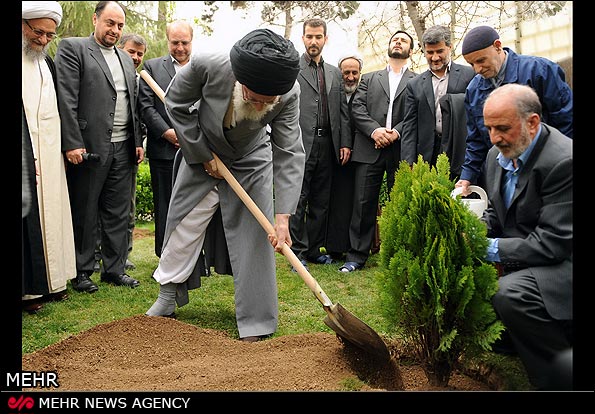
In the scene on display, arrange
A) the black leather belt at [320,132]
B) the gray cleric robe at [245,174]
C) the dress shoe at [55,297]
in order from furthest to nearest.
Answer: the black leather belt at [320,132] < the dress shoe at [55,297] < the gray cleric robe at [245,174]

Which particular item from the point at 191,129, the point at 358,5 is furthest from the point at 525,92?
the point at 358,5

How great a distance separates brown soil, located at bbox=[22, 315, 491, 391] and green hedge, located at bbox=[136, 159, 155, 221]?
263 inches

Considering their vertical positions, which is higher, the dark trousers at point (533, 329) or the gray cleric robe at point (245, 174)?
the gray cleric robe at point (245, 174)

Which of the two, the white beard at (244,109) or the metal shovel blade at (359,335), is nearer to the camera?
the metal shovel blade at (359,335)

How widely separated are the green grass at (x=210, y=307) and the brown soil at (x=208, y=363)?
1.09ft

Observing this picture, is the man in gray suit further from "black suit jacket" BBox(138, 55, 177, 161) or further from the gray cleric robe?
"black suit jacket" BBox(138, 55, 177, 161)

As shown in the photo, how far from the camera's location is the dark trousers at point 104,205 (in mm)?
6125

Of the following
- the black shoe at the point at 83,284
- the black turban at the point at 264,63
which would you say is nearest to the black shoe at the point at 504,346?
the black turban at the point at 264,63

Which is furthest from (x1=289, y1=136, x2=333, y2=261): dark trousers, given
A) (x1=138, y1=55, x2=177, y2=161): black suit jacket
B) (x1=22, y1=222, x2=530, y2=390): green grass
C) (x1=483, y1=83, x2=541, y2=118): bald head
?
(x1=483, y1=83, x2=541, y2=118): bald head

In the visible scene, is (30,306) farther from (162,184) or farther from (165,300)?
(162,184)

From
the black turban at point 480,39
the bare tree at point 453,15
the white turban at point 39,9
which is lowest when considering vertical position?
the black turban at point 480,39

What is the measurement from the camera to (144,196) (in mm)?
11414

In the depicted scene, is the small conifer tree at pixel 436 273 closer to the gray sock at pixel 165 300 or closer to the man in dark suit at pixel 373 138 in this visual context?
the gray sock at pixel 165 300
